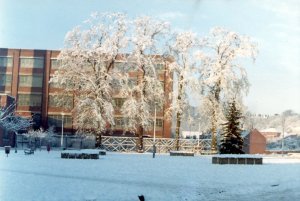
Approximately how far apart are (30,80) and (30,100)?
343 centimetres

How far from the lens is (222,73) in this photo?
46.5 metres

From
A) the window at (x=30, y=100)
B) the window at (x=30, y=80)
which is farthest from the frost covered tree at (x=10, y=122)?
the window at (x=30, y=80)

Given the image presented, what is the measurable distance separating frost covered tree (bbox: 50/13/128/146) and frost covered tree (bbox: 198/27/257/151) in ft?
30.6

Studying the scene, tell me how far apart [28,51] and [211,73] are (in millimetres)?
40604

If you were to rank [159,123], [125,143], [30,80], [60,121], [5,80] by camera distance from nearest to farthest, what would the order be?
[125,143]
[159,123]
[60,121]
[5,80]
[30,80]

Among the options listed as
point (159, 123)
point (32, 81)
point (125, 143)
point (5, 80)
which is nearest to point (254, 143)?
point (159, 123)

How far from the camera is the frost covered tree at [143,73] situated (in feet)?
155

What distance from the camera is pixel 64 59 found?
45.7 m

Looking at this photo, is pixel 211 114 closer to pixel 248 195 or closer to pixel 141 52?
pixel 141 52

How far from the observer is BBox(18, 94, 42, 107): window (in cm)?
7569

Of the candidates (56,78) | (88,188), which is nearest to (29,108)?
(56,78)

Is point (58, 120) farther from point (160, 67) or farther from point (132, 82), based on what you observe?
point (160, 67)

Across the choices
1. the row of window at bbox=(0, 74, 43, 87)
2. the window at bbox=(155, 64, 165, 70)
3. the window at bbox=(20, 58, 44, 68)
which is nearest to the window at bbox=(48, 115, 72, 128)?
the row of window at bbox=(0, 74, 43, 87)

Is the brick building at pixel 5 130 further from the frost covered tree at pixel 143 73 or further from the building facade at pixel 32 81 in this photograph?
the frost covered tree at pixel 143 73
